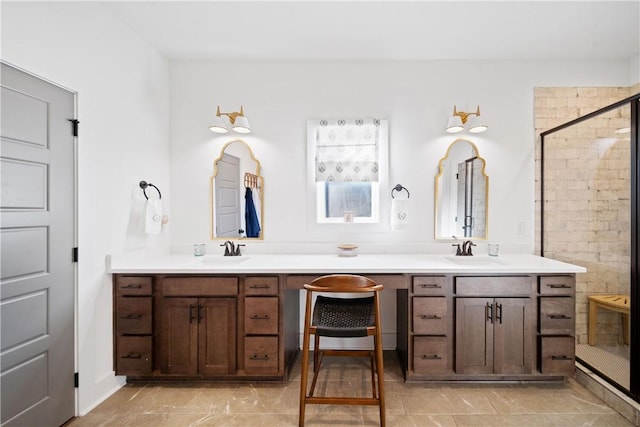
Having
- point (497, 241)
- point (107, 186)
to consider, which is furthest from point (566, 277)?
point (107, 186)

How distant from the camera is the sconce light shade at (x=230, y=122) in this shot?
2.72 meters

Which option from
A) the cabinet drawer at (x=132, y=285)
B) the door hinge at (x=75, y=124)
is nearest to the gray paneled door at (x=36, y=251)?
the door hinge at (x=75, y=124)

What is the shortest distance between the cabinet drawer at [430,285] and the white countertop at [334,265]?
7 cm

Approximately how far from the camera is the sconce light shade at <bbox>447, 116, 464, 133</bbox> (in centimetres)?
269

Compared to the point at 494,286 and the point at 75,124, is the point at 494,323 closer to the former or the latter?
the point at 494,286

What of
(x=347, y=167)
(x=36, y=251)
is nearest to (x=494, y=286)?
(x=347, y=167)

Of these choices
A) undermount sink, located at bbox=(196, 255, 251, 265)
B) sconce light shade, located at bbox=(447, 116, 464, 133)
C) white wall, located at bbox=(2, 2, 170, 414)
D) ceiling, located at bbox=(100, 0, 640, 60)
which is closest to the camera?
white wall, located at bbox=(2, 2, 170, 414)

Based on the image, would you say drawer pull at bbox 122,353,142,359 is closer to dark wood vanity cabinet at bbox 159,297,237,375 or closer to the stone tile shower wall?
dark wood vanity cabinet at bbox 159,297,237,375

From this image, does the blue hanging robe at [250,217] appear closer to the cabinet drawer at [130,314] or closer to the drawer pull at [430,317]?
the cabinet drawer at [130,314]

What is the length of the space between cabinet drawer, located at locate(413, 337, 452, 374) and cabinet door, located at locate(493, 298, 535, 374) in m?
0.36

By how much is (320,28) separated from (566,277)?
8.60ft

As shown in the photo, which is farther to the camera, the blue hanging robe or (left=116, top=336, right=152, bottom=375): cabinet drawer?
the blue hanging robe

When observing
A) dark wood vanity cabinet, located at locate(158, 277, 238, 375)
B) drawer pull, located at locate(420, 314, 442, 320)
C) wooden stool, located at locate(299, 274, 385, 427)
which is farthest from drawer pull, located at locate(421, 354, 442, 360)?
dark wood vanity cabinet, located at locate(158, 277, 238, 375)

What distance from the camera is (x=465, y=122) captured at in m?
2.77
